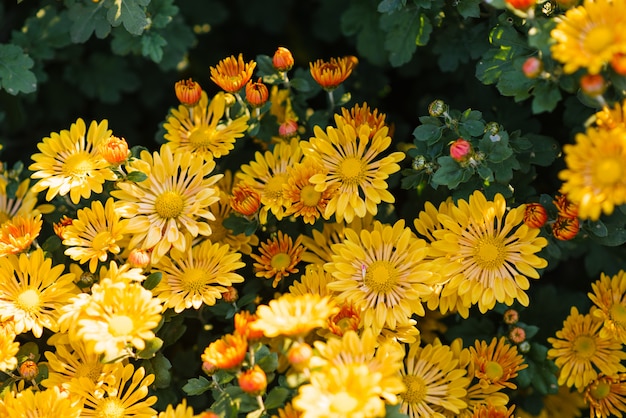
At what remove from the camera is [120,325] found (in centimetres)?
193

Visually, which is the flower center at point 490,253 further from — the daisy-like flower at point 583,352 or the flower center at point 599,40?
the flower center at point 599,40

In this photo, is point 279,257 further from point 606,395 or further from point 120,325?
point 606,395

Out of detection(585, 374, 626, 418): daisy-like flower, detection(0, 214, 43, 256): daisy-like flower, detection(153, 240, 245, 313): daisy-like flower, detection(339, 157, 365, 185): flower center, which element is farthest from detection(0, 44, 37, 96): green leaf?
detection(585, 374, 626, 418): daisy-like flower

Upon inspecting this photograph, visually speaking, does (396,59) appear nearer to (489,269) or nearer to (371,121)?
(371,121)

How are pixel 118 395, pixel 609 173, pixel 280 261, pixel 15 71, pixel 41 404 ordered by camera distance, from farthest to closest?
pixel 15 71, pixel 280 261, pixel 118 395, pixel 41 404, pixel 609 173

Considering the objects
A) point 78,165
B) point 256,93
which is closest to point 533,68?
point 256,93

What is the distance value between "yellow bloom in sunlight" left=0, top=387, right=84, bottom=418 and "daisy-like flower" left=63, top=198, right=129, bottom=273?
370mm

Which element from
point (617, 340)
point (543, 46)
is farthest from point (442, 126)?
point (617, 340)

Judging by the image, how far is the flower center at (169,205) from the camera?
223cm

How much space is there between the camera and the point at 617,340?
217 cm

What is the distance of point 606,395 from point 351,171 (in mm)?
1052

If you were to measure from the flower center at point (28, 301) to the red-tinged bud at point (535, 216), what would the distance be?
149 cm

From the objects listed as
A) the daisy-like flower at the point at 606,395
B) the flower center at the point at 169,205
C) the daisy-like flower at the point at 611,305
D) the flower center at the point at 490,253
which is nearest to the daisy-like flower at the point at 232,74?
the flower center at the point at 169,205

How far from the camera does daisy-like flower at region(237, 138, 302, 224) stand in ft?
7.55
